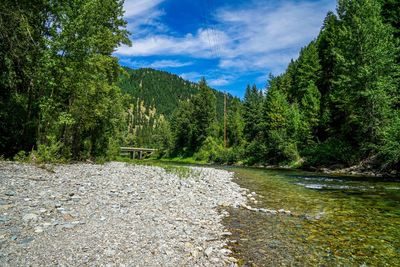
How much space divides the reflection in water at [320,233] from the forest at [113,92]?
14123 mm

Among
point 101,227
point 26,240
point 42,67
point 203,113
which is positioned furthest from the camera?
point 203,113

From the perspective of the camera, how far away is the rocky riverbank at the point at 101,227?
5.82 meters

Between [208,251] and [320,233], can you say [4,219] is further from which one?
[320,233]

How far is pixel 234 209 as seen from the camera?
11.9 metres

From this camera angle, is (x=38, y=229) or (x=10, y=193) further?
(x=10, y=193)

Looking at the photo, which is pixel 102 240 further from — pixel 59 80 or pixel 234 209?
pixel 59 80

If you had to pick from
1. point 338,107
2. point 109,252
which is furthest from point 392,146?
point 109,252

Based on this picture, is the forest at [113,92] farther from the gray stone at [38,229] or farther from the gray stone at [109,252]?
the gray stone at [109,252]

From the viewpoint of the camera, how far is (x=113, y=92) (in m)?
28.6

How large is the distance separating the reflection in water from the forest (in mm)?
14123

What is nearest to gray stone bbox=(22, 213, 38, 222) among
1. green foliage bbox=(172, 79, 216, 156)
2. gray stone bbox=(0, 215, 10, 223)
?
gray stone bbox=(0, 215, 10, 223)

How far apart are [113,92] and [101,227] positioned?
23.0 meters

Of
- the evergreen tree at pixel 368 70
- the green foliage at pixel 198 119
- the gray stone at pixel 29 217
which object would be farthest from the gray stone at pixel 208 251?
the green foliage at pixel 198 119

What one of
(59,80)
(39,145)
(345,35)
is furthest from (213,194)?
(345,35)
